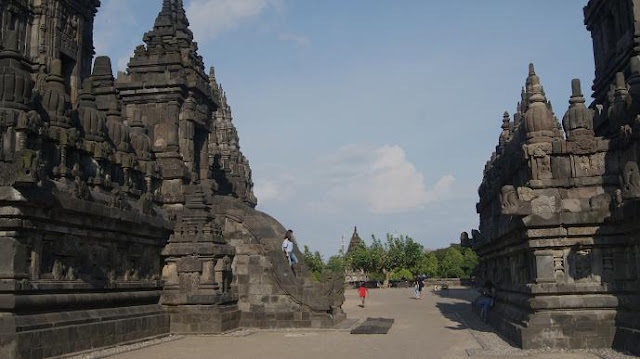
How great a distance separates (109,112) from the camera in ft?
58.7

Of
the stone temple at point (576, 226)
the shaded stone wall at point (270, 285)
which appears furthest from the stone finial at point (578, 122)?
the shaded stone wall at point (270, 285)

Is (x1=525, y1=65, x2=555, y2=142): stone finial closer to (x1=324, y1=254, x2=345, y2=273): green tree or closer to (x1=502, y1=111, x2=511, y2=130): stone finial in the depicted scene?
(x1=502, y1=111, x2=511, y2=130): stone finial

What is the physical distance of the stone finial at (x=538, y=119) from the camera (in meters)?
13.6

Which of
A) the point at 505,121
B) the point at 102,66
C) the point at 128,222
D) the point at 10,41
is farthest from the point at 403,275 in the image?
the point at 10,41

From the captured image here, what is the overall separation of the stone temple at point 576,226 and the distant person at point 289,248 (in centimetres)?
688

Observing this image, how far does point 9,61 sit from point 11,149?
86.6 inches

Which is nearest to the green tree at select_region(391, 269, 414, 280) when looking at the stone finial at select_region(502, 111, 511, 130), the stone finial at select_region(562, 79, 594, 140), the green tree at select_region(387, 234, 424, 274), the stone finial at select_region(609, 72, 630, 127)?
the green tree at select_region(387, 234, 424, 274)

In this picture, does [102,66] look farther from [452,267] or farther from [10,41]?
[452,267]

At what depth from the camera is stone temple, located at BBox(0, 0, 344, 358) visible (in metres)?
11.4

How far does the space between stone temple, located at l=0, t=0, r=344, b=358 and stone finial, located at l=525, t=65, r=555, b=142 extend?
313 inches

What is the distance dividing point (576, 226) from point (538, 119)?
260 centimetres

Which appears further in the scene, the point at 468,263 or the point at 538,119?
the point at 468,263

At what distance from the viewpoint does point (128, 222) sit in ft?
50.1

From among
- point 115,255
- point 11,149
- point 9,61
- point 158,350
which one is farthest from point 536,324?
point 9,61
